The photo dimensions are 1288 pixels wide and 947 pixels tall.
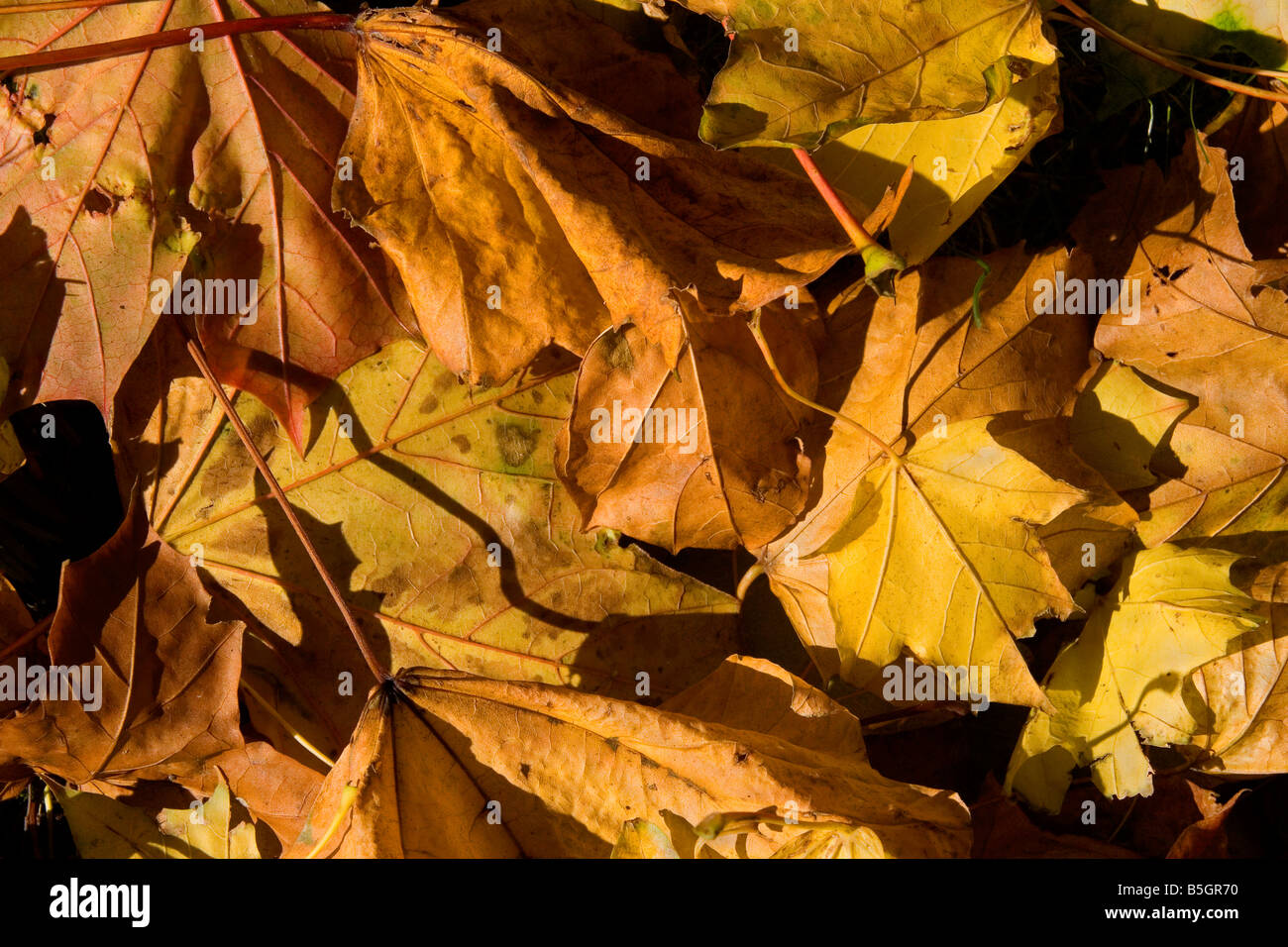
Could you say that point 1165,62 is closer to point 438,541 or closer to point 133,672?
point 438,541

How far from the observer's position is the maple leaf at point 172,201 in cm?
130

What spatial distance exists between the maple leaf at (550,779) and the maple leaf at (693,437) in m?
0.23

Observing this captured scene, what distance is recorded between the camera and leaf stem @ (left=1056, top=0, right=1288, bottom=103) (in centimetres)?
128

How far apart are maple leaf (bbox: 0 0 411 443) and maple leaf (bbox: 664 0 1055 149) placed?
21.3 inches

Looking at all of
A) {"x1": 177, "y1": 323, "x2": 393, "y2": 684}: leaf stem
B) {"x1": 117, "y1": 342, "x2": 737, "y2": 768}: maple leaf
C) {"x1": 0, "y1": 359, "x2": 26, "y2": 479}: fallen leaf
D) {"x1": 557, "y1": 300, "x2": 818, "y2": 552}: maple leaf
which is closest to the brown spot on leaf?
{"x1": 117, "y1": 342, "x2": 737, "y2": 768}: maple leaf

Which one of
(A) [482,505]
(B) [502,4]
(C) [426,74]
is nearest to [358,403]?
(A) [482,505]

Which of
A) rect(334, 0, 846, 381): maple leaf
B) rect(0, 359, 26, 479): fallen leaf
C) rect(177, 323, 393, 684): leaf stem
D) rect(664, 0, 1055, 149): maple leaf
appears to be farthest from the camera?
rect(0, 359, 26, 479): fallen leaf

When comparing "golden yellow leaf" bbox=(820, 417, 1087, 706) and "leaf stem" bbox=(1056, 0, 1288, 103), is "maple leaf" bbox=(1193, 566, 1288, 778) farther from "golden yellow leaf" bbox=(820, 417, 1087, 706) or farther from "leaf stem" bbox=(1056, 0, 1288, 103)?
"leaf stem" bbox=(1056, 0, 1288, 103)

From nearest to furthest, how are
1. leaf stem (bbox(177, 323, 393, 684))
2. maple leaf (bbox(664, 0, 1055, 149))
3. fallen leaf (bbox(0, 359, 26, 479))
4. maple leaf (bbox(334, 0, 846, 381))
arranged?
maple leaf (bbox(664, 0, 1055, 149))
maple leaf (bbox(334, 0, 846, 381))
leaf stem (bbox(177, 323, 393, 684))
fallen leaf (bbox(0, 359, 26, 479))

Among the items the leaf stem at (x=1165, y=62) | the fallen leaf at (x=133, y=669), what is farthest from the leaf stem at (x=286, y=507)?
the leaf stem at (x=1165, y=62)

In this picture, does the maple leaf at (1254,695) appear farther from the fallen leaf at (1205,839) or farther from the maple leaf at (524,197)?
the maple leaf at (524,197)

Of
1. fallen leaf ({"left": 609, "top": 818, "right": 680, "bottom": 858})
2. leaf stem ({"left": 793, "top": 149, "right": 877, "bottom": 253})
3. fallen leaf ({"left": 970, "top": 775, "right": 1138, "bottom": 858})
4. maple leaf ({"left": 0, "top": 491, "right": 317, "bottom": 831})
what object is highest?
leaf stem ({"left": 793, "top": 149, "right": 877, "bottom": 253})
